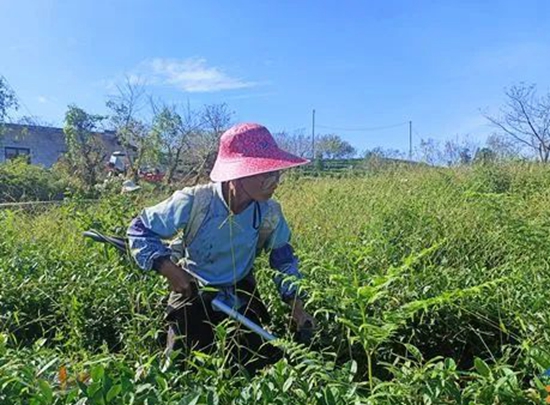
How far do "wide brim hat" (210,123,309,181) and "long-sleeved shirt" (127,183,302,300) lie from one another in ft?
0.46

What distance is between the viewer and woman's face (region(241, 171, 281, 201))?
1827 millimetres

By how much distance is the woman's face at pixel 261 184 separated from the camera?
5.99 feet

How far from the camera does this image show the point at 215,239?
1.94 m

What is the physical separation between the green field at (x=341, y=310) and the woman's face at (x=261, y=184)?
0.31 m

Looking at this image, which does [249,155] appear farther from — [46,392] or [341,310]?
[46,392]

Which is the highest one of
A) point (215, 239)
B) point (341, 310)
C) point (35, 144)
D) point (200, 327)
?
point (35, 144)

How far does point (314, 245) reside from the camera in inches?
134

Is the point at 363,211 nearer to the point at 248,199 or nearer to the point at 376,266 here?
the point at 376,266

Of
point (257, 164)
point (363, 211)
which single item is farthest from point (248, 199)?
point (363, 211)

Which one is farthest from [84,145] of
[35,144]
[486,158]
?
[486,158]

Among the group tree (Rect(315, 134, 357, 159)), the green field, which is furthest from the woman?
tree (Rect(315, 134, 357, 159))

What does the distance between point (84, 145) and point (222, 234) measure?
57.3 ft

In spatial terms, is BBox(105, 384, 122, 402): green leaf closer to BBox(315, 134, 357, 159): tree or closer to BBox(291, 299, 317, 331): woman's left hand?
BBox(291, 299, 317, 331): woman's left hand

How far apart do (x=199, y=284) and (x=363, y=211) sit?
9.36 ft
